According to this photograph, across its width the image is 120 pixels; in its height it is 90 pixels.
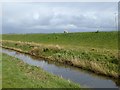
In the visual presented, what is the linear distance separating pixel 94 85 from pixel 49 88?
8.43 meters

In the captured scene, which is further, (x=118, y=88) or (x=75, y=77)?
(x=75, y=77)

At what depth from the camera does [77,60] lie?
42.2m

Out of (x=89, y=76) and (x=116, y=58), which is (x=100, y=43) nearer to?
(x=116, y=58)

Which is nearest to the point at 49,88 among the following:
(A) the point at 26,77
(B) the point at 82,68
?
(A) the point at 26,77

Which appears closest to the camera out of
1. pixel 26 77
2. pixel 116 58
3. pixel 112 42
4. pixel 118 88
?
pixel 26 77

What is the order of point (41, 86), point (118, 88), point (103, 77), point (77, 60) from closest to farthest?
point (41, 86)
point (118, 88)
point (103, 77)
point (77, 60)

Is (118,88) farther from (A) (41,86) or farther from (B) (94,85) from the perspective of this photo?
(A) (41,86)

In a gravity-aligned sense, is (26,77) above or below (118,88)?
above

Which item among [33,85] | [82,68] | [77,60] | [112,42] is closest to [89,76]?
[82,68]

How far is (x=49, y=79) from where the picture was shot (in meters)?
25.3

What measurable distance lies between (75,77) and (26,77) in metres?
10.3

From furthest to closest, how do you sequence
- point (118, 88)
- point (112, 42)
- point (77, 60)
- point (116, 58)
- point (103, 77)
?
point (112, 42) < point (77, 60) < point (116, 58) < point (103, 77) < point (118, 88)

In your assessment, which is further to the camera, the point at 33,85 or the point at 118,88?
the point at 118,88

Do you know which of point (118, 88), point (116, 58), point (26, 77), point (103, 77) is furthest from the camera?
point (116, 58)
